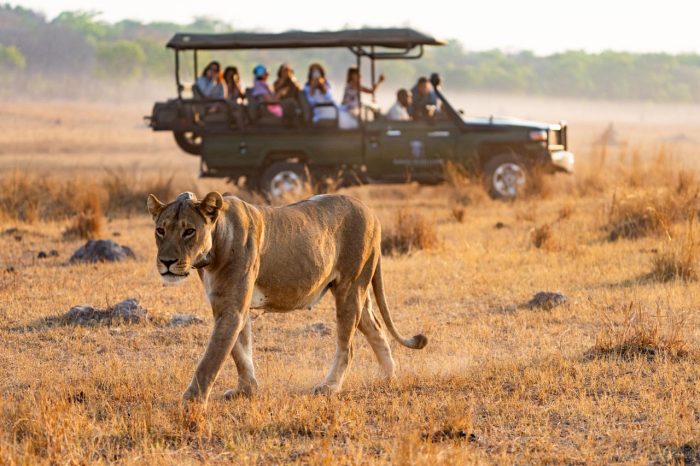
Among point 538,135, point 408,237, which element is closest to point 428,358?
point 408,237

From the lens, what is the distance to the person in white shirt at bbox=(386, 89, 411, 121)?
17.1 metres

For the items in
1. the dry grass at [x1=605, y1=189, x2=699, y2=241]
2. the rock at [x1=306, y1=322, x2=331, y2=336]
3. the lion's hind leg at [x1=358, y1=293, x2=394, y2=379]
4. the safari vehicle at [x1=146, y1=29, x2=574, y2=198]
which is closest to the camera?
the lion's hind leg at [x1=358, y1=293, x2=394, y2=379]

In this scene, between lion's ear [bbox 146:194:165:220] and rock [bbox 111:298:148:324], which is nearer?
lion's ear [bbox 146:194:165:220]

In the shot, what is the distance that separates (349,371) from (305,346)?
1069 mm

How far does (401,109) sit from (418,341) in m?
10.1

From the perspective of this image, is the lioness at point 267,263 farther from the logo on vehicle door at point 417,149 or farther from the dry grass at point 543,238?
the logo on vehicle door at point 417,149

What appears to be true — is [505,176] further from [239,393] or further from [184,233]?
[184,233]

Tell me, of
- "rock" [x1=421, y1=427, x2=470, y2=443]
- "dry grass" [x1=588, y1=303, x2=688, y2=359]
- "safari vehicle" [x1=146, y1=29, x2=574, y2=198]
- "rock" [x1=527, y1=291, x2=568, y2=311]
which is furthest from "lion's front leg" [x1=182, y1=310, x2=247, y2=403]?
"safari vehicle" [x1=146, y1=29, x2=574, y2=198]

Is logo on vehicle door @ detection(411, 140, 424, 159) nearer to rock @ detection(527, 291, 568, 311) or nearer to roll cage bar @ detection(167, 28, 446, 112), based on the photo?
roll cage bar @ detection(167, 28, 446, 112)

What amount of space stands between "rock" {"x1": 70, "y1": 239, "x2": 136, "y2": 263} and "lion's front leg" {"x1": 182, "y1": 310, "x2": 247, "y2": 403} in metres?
6.11

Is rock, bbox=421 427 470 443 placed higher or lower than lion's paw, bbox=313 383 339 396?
higher

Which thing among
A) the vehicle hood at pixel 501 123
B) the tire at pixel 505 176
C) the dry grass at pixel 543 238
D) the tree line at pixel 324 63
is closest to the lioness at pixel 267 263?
the dry grass at pixel 543 238

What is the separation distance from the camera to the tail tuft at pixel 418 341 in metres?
7.30

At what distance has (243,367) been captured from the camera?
675cm
